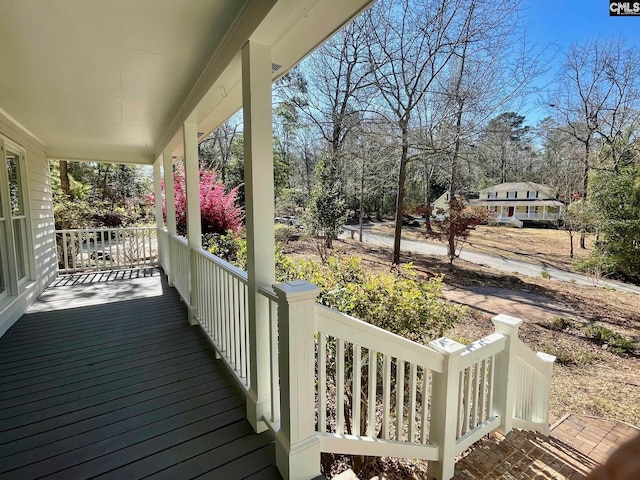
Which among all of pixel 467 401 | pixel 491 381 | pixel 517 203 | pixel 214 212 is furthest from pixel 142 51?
→ pixel 517 203

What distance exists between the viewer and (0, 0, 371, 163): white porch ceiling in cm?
174

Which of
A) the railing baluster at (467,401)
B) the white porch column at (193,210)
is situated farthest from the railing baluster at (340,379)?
the white porch column at (193,210)

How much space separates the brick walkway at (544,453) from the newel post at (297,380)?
1.63 metres

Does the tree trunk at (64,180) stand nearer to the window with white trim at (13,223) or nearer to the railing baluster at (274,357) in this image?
the window with white trim at (13,223)

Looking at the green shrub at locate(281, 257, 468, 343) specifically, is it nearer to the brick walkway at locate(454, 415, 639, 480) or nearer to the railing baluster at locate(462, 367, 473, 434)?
the railing baluster at locate(462, 367, 473, 434)

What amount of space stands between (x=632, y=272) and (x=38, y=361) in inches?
532

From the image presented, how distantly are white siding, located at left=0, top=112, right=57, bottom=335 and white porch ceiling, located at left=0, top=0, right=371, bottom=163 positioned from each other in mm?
969

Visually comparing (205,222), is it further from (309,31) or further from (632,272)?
(632,272)

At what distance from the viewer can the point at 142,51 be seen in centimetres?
228

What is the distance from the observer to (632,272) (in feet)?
30.0

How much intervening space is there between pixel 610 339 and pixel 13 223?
10084 mm

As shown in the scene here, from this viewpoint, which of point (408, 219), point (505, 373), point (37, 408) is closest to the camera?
point (37, 408)

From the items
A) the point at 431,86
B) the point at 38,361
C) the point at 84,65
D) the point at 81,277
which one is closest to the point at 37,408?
the point at 38,361

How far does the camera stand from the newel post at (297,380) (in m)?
1.46
